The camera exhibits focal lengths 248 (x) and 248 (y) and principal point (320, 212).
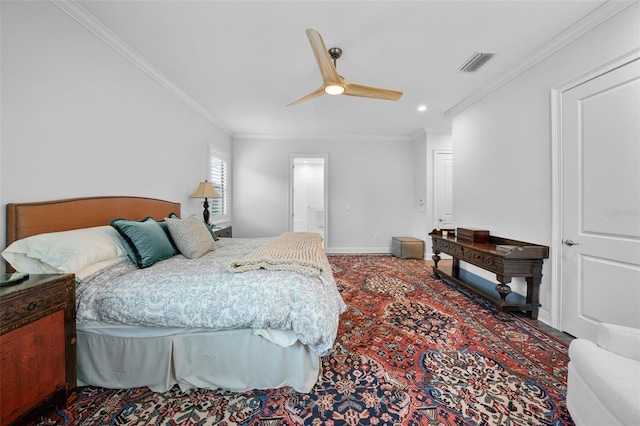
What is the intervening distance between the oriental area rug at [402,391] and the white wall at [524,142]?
930mm

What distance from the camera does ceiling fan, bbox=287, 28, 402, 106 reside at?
73.1 inches

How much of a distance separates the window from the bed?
9.67 feet

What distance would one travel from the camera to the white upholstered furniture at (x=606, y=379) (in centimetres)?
98

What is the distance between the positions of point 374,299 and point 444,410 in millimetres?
1560

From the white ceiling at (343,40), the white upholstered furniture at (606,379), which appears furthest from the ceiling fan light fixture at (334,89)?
the white upholstered furniture at (606,379)

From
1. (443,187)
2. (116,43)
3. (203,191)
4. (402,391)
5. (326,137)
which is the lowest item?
(402,391)

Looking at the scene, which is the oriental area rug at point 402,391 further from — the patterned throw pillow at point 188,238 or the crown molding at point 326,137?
the crown molding at point 326,137

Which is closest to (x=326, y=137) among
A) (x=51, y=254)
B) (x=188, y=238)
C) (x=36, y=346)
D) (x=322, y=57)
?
(x=322, y=57)

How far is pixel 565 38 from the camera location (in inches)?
86.2

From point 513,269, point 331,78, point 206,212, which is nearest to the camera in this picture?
point 331,78

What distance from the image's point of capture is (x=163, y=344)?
1.53m

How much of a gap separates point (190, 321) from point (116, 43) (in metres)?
2.58

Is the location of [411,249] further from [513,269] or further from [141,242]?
[141,242]

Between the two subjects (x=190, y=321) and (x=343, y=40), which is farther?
(x=343, y=40)
